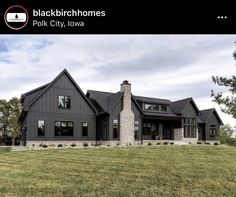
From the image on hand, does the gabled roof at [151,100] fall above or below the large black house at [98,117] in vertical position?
above

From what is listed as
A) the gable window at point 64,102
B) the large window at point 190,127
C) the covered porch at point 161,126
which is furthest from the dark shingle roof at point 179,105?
the gable window at point 64,102

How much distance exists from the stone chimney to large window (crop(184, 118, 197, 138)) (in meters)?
9.12

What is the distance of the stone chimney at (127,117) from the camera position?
3575 cm

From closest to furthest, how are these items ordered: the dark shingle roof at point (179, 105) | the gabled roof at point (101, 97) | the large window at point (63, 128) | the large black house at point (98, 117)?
the large black house at point (98, 117) → the large window at point (63, 128) → the gabled roof at point (101, 97) → the dark shingle roof at point (179, 105)

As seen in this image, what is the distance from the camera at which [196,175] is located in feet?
45.7

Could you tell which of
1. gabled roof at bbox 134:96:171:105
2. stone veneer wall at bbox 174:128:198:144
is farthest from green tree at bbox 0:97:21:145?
stone veneer wall at bbox 174:128:198:144

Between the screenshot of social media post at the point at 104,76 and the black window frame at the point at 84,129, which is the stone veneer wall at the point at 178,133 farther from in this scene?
the black window frame at the point at 84,129

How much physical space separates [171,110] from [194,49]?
37.3 m

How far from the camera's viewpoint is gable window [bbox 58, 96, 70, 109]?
3344 cm

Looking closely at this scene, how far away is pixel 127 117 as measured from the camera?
36156mm

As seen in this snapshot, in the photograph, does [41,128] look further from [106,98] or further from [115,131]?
[106,98]

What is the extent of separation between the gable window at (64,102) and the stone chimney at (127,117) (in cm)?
599
